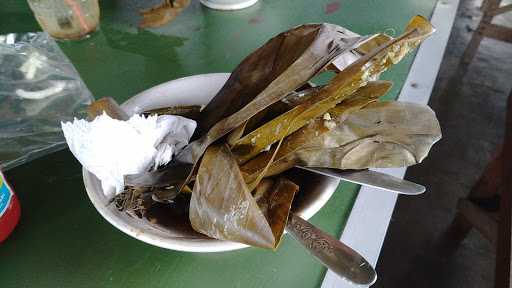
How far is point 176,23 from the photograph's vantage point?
0.86 meters

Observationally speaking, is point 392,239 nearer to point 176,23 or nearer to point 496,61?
point 176,23

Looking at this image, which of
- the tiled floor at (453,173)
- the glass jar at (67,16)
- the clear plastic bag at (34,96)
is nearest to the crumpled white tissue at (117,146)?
the clear plastic bag at (34,96)

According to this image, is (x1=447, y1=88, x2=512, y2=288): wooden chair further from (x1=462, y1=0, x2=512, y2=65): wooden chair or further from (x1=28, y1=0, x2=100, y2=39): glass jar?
(x1=28, y1=0, x2=100, y2=39): glass jar

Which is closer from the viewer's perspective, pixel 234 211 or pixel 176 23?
pixel 234 211

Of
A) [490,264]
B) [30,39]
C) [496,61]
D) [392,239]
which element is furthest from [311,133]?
[496,61]

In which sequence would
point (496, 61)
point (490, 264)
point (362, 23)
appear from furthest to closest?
point (496, 61), point (490, 264), point (362, 23)

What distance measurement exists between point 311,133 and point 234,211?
99mm

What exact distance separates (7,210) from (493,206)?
3.58 ft

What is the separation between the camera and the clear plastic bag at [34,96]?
557 millimetres

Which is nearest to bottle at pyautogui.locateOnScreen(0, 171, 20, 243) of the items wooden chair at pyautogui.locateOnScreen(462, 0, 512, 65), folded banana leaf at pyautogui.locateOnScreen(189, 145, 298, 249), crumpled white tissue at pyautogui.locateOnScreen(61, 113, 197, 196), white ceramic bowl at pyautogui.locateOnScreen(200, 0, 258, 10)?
crumpled white tissue at pyautogui.locateOnScreen(61, 113, 197, 196)

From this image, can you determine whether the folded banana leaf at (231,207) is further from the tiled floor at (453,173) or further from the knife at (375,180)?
the tiled floor at (453,173)

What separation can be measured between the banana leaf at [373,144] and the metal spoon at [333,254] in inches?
2.2

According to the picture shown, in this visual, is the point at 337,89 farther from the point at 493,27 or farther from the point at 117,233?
the point at 493,27

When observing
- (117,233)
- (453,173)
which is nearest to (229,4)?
(117,233)
